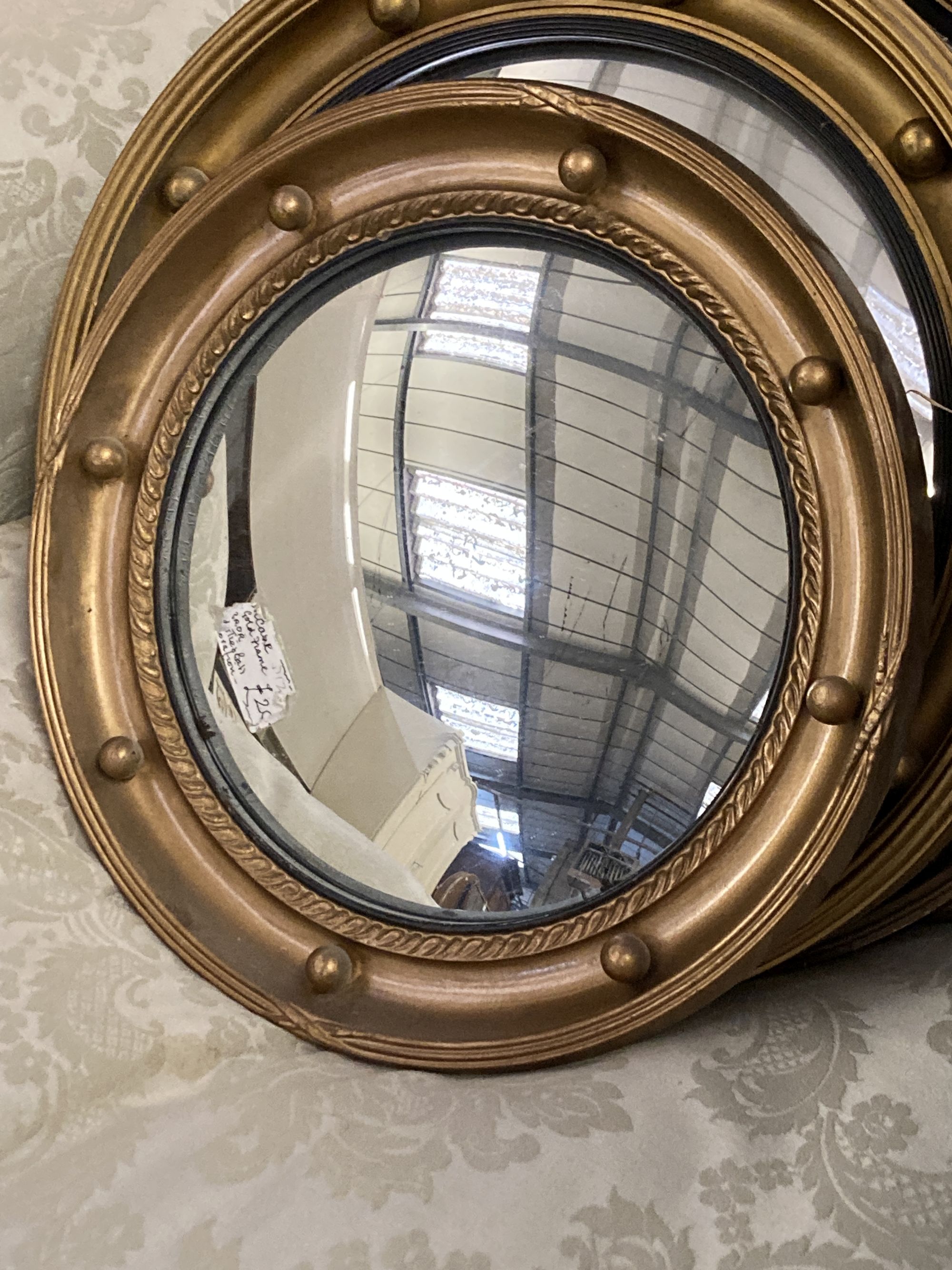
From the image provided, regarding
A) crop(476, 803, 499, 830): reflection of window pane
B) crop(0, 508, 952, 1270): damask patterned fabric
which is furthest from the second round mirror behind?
crop(0, 508, 952, 1270): damask patterned fabric

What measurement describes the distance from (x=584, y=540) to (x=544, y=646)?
0.21ft

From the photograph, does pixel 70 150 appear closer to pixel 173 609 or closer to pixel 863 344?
pixel 173 609

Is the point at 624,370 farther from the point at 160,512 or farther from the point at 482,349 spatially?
the point at 160,512

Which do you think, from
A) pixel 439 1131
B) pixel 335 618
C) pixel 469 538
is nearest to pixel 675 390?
pixel 469 538

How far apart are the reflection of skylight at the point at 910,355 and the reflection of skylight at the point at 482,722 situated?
10.2 inches

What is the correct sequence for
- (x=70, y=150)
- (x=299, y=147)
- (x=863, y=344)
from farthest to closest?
1. (x=70, y=150)
2. (x=299, y=147)
3. (x=863, y=344)

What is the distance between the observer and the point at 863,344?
1.73ft

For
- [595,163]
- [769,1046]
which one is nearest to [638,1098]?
[769,1046]

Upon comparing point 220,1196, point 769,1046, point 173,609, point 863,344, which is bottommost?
point 220,1196

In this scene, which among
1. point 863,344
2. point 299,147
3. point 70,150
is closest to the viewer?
point 863,344

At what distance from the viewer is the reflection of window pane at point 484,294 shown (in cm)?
64

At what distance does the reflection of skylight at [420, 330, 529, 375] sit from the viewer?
2.11 ft

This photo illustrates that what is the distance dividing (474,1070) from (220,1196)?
0.49 ft

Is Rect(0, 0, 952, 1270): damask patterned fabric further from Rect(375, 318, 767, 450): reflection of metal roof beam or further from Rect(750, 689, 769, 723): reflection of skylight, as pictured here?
Rect(375, 318, 767, 450): reflection of metal roof beam
